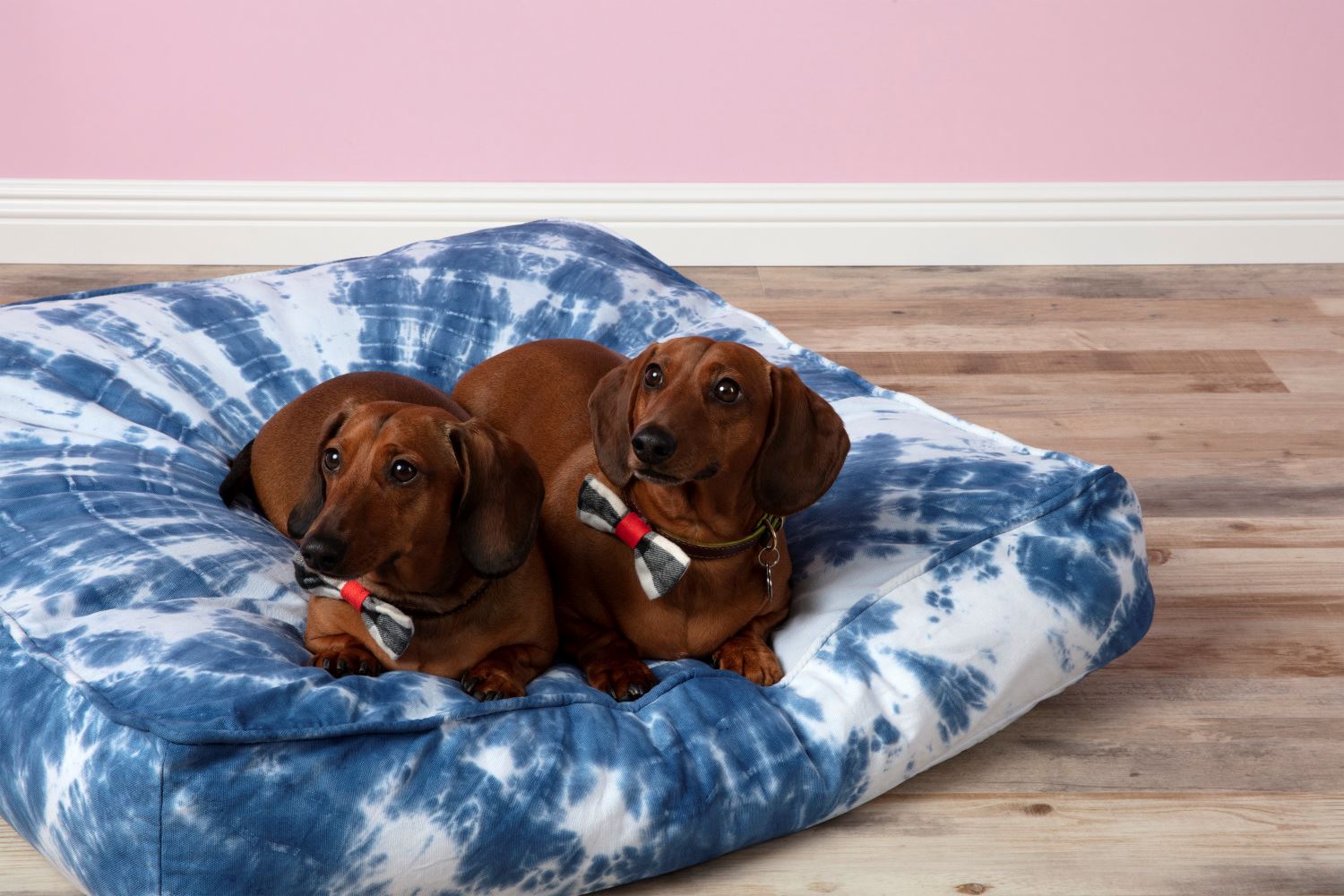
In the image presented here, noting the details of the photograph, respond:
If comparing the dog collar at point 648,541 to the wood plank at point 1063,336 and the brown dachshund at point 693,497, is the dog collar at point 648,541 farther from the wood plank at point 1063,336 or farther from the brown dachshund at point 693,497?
the wood plank at point 1063,336

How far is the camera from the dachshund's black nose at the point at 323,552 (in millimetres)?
1717

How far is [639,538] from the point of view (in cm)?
202

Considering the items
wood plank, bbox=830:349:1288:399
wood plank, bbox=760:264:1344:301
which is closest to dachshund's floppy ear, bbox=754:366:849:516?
wood plank, bbox=830:349:1288:399

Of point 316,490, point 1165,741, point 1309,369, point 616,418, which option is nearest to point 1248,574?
point 1165,741

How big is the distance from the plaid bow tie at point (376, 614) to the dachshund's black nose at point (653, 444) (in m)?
0.38

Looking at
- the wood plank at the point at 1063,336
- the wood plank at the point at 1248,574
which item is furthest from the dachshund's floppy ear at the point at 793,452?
the wood plank at the point at 1063,336

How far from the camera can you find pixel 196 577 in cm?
209

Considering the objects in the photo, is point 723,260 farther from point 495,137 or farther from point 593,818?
point 593,818

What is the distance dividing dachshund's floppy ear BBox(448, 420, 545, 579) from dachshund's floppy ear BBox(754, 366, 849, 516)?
33 cm

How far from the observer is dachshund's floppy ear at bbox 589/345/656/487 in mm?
1985

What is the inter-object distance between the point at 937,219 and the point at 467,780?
3.05m

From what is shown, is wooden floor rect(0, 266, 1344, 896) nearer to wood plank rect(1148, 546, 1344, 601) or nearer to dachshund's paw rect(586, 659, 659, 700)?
wood plank rect(1148, 546, 1344, 601)

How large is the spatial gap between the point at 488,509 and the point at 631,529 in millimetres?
235

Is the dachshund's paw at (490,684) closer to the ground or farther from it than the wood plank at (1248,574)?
farther from it
